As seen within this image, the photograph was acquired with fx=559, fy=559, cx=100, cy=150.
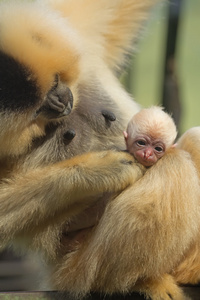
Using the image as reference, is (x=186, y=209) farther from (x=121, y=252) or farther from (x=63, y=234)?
(x=63, y=234)

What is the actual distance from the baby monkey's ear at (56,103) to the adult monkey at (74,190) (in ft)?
0.13

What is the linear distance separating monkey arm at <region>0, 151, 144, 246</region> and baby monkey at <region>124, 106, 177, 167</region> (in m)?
0.07

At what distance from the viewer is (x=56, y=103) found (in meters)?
3.41

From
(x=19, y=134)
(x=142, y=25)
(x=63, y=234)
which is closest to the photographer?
(x=19, y=134)

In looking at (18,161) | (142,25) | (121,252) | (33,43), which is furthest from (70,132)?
(142,25)

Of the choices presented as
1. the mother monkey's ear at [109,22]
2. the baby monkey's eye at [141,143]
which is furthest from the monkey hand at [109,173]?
the mother monkey's ear at [109,22]

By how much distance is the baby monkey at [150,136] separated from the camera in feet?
10.8

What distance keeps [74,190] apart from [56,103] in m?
0.55

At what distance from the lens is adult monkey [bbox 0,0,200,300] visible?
10.5 feet

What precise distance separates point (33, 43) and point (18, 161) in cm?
74

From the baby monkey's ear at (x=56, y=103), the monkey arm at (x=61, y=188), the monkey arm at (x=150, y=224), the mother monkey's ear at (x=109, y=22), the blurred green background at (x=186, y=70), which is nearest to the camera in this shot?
the monkey arm at (x=150, y=224)

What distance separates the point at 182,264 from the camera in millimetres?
3436

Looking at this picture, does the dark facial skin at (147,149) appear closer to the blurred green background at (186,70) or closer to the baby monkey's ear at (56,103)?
the baby monkey's ear at (56,103)

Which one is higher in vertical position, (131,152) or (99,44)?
(99,44)
